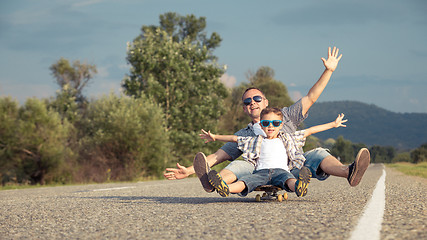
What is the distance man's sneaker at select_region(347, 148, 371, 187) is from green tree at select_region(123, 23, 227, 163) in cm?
2264

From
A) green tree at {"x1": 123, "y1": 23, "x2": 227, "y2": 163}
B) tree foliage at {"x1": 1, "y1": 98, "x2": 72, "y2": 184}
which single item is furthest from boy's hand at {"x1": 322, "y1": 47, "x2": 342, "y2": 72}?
green tree at {"x1": 123, "y1": 23, "x2": 227, "y2": 163}

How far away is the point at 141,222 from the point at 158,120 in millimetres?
20915

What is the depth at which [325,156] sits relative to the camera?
5965 millimetres

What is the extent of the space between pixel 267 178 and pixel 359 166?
1.12 meters

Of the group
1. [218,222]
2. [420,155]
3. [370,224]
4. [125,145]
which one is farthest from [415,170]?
[420,155]

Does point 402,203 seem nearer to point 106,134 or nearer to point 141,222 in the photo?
point 141,222

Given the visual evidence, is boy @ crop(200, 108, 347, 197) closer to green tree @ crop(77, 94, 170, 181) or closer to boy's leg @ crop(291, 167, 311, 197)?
boy's leg @ crop(291, 167, 311, 197)

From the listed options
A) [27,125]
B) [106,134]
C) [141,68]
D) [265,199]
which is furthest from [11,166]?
[265,199]

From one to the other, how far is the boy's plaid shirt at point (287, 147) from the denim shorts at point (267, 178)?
263 millimetres

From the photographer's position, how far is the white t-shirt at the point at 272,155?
5875 mm

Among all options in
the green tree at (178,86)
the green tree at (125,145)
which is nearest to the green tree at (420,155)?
the green tree at (178,86)

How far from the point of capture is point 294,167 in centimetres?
604

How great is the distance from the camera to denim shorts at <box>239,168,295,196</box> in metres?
5.60

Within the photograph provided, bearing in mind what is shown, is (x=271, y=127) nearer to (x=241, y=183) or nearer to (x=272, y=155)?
(x=272, y=155)
